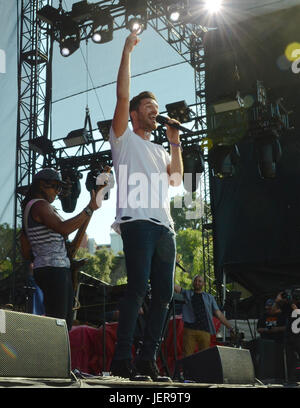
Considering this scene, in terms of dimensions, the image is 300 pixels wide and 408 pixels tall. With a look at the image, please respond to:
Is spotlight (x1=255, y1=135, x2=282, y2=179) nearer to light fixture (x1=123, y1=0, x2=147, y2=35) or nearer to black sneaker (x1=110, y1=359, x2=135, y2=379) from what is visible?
light fixture (x1=123, y1=0, x2=147, y2=35)

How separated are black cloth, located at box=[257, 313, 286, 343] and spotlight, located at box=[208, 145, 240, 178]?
2385 millimetres

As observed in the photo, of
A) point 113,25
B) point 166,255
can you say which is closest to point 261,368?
point 166,255

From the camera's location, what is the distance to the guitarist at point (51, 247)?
2.58 metres

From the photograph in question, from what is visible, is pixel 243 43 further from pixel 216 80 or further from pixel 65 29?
pixel 65 29

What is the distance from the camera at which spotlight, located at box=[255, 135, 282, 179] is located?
7.58 metres

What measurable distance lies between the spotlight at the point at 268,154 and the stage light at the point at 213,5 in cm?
264

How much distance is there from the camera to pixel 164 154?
2570 millimetres

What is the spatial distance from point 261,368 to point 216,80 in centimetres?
530

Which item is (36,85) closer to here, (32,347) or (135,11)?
(135,11)

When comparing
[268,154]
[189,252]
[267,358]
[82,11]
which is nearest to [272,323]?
[267,358]

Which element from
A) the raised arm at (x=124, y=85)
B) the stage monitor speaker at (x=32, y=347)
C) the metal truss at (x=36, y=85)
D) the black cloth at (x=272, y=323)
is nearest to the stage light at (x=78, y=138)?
the metal truss at (x=36, y=85)

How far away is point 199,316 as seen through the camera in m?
6.47

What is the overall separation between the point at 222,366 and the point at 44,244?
1.16 meters

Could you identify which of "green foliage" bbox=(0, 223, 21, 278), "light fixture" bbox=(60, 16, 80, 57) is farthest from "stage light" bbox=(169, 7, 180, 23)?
"green foliage" bbox=(0, 223, 21, 278)
